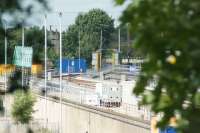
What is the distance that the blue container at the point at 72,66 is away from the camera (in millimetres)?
86312

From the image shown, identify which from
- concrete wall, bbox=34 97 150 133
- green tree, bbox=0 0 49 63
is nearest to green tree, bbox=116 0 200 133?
green tree, bbox=0 0 49 63

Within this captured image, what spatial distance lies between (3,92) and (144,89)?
7.69ft

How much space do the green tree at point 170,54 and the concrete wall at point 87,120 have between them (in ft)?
83.5

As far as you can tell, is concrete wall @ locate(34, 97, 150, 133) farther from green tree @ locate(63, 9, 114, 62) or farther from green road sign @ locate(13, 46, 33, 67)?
green tree @ locate(63, 9, 114, 62)

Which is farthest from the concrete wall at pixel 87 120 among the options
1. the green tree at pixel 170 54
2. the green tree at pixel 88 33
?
the green tree at pixel 88 33

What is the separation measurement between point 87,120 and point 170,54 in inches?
1421

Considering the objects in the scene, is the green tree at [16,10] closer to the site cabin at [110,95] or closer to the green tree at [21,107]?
the green tree at [21,107]

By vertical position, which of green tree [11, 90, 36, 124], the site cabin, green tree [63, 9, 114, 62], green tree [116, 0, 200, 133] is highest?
green tree [63, 9, 114, 62]

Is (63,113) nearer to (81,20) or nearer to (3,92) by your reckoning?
(3,92)

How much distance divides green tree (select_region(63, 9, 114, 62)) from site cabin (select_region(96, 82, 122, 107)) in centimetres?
6767

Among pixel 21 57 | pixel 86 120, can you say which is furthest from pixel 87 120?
pixel 21 57

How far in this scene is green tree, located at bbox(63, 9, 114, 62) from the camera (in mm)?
120188

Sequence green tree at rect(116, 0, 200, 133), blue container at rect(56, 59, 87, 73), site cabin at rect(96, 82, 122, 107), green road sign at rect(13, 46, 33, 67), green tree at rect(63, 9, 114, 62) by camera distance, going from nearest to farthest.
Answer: green tree at rect(116, 0, 200, 133) → green road sign at rect(13, 46, 33, 67) → site cabin at rect(96, 82, 122, 107) → blue container at rect(56, 59, 87, 73) → green tree at rect(63, 9, 114, 62)

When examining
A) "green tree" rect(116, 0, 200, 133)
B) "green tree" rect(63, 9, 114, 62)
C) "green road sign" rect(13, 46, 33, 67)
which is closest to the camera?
"green tree" rect(116, 0, 200, 133)
